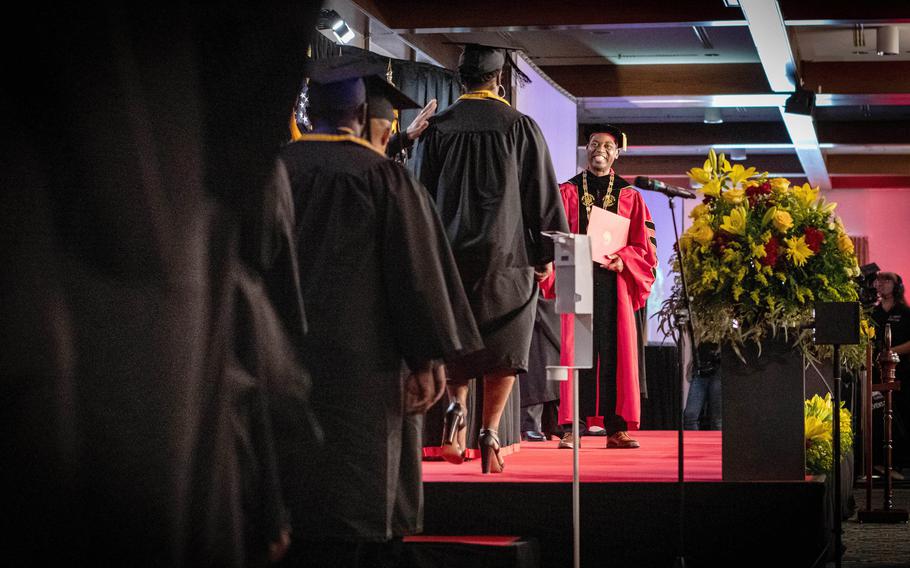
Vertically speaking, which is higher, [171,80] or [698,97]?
[698,97]

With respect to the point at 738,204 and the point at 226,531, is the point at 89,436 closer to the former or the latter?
the point at 226,531

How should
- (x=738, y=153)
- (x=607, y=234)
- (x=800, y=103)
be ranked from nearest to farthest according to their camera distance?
(x=607, y=234) → (x=800, y=103) → (x=738, y=153)

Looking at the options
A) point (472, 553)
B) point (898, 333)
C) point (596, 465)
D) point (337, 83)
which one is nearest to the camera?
point (337, 83)

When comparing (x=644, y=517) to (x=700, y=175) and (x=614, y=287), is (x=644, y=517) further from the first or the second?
(x=614, y=287)

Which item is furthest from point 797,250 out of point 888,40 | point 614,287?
point 888,40

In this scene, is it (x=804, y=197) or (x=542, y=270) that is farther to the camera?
(x=804, y=197)

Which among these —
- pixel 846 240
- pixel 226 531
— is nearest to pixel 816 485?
pixel 846 240

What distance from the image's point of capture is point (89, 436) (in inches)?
28.2

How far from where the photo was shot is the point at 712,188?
3.70 metres

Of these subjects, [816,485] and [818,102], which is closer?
[816,485]

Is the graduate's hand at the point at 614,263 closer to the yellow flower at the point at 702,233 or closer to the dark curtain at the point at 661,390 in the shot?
the yellow flower at the point at 702,233

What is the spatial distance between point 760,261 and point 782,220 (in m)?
0.14

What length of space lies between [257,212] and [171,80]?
0.36ft

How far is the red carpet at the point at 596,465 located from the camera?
358 cm
